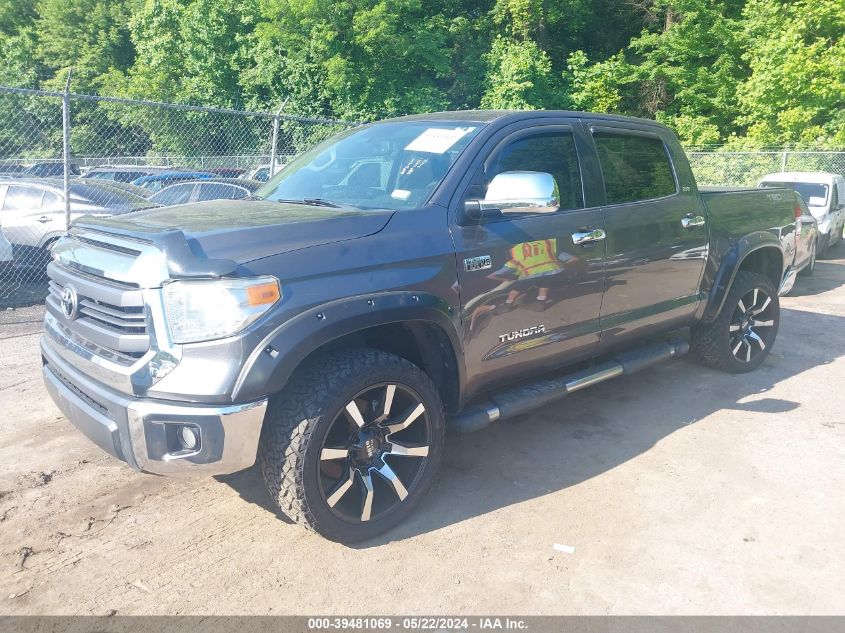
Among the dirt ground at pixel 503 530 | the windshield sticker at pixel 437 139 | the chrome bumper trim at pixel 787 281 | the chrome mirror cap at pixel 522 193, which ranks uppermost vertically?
the windshield sticker at pixel 437 139

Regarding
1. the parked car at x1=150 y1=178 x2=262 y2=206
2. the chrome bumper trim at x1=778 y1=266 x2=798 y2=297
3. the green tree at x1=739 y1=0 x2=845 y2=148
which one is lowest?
the chrome bumper trim at x1=778 y1=266 x2=798 y2=297

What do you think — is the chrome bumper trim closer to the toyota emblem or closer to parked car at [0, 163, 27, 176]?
the toyota emblem

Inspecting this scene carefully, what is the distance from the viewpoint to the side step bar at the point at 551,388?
11.3 ft

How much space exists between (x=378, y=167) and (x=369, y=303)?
1.16m

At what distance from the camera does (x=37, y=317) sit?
724 cm

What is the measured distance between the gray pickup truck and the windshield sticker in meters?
0.01

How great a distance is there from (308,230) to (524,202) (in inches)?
41.9

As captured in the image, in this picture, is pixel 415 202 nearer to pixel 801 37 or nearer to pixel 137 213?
pixel 137 213

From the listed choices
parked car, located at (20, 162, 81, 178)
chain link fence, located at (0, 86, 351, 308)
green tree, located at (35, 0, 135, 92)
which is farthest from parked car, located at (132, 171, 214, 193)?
green tree, located at (35, 0, 135, 92)

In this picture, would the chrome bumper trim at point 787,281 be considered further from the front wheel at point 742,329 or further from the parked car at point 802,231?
the front wheel at point 742,329

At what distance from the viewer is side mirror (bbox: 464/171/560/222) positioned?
3191 millimetres

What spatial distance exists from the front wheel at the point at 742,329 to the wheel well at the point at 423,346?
2.83 m

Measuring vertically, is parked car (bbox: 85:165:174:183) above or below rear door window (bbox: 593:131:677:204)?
below

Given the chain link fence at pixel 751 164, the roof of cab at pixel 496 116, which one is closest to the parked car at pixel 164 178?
the roof of cab at pixel 496 116
